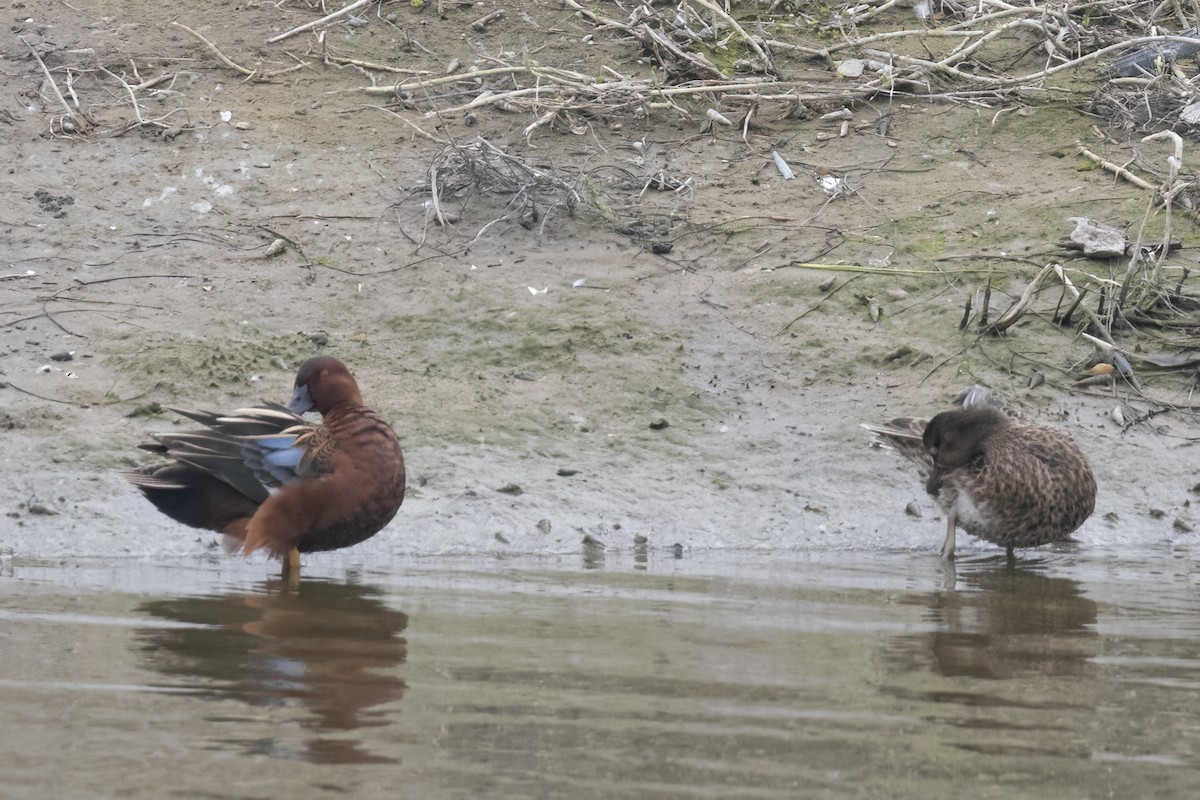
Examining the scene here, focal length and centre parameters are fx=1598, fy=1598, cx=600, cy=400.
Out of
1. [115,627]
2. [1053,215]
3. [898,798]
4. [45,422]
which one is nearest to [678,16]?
[1053,215]

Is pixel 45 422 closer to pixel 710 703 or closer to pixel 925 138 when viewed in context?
pixel 710 703

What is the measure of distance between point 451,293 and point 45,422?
6.98 feet

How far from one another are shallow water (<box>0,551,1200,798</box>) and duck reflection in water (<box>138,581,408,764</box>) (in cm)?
1

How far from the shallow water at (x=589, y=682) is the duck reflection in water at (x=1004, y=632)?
0.02 metres

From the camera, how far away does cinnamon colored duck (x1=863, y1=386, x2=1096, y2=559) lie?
6430 mm

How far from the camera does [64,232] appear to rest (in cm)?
815

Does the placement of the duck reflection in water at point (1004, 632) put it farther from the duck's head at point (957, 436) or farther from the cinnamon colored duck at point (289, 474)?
the cinnamon colored duck at point (289, 474)

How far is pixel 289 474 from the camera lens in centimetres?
558

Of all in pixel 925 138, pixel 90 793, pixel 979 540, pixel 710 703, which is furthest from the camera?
pixel 925 138

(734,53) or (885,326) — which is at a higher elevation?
(734,53)

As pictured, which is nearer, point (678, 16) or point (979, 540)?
point (979, 540)

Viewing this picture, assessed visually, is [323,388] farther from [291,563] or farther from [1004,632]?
[1004,632]

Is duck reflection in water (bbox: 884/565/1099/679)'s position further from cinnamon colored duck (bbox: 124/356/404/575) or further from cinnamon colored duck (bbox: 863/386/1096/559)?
cinnamon colored duck (bbox: 124/356/404/575)

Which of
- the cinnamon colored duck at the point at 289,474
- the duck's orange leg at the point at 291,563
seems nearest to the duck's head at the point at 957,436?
the cinnamon colored duck at the point at 289,474
